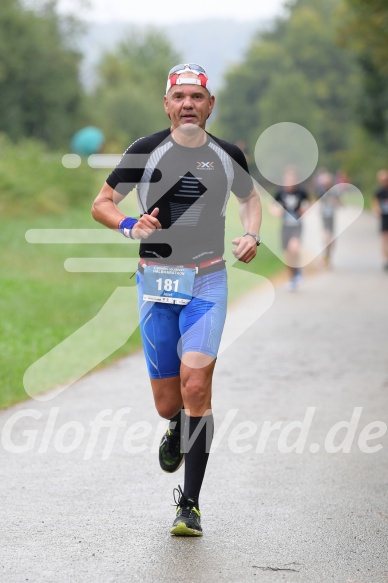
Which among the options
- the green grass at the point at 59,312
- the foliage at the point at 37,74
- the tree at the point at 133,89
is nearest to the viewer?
the green grass at the point at 59,312

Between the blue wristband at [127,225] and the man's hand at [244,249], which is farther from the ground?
the blue wristband at [127,225]

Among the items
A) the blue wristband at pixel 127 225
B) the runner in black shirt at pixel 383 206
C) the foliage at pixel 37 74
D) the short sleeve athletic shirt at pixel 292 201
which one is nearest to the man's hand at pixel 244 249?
the blue wristband at pixel 127 225

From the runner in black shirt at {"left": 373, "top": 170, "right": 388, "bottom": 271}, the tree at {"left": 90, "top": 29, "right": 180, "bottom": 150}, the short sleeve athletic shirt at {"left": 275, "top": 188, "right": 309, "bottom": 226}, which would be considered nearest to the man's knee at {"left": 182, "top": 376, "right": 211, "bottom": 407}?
the short sleeve athletic shirt at {"left": 275, "top": 188, "right": 309, "bottom": 226}

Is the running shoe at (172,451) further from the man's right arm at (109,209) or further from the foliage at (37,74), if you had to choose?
the foliage at (37,74)

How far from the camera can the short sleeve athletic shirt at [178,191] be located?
5953mm

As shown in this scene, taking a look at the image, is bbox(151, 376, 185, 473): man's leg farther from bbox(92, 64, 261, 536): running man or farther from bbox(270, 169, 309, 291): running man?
bbox(270, 169, 309, 291): running man

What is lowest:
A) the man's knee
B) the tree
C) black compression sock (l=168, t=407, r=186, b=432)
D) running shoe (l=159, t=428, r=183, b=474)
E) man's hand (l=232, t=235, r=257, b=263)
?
running shoe (l=159, t=428, r=183, b=474)

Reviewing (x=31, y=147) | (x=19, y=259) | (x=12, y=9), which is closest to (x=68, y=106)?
(x=12, y=9)

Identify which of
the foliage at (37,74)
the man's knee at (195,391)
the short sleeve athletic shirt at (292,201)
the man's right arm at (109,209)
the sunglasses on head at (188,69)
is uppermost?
the foliage at (37,74)

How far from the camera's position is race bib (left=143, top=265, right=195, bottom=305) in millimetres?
5949

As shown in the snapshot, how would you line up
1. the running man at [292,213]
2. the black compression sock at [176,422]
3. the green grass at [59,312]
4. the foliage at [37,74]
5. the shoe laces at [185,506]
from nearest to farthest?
the shoe laces at [185,506], the black compression sock at [176,422], the green grass at [59,312], the running man at [292,213], the foliage at [37,74]

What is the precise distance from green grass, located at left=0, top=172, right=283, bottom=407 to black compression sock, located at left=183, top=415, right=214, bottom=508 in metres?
1.17

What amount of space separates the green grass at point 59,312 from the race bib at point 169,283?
859 mm

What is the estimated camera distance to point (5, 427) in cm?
840
